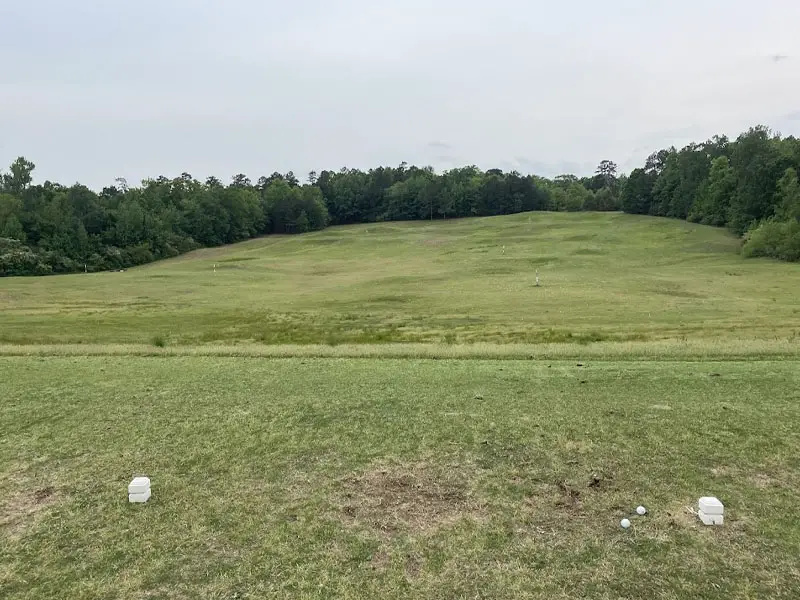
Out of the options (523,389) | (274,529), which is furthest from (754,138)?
(274,529)

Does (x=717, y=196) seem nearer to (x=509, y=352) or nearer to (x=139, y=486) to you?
(x=509, y=352)

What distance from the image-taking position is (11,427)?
8633mm

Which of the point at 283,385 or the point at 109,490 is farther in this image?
the point at 283,385

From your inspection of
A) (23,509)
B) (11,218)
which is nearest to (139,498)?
(23,509)

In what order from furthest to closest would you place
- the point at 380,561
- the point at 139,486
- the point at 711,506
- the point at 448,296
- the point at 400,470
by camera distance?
the point at 448,296 < the point at 400,470 < the point at 139,486 < the point at 711,506 < the point at 380,561

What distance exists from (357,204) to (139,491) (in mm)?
120850

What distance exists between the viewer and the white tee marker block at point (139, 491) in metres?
5.98

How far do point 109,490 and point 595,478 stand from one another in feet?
17.2

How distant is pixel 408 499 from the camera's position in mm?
6082

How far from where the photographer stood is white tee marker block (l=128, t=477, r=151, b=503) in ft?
19.6

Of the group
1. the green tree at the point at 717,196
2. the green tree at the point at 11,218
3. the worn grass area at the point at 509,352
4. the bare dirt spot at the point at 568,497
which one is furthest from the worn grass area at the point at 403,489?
the green tree at the point at 11,218

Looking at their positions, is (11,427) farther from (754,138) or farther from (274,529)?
(754,138)

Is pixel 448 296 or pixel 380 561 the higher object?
pixel 380 561

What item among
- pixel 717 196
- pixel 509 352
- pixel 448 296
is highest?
pixel 717 196
